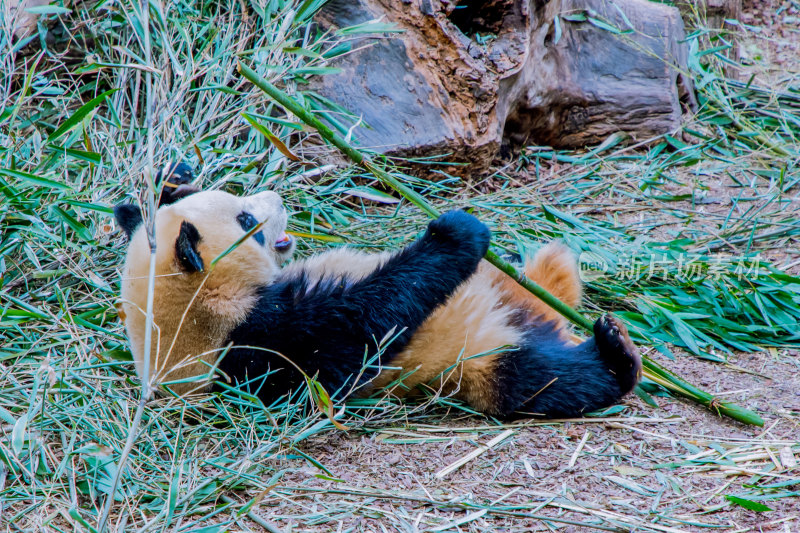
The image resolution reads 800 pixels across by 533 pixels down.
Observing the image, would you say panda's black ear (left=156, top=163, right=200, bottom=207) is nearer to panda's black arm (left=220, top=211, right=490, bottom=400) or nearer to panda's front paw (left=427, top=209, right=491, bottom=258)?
panda's black arm (left=220, top=211, right=490, bottom=400)

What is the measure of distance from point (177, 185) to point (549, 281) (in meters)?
1.91

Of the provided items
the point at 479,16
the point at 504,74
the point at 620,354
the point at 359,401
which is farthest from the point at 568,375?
the point at 479,16

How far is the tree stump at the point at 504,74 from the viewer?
4578mm

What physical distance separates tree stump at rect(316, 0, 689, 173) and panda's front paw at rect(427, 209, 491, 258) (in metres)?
1.52

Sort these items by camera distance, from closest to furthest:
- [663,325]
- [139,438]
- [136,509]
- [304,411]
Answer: [136,509]
[139,438]
[304,411]
[663,325]

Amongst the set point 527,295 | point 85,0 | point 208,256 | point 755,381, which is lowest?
point 755,381

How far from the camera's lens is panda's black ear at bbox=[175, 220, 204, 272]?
99.5 inches

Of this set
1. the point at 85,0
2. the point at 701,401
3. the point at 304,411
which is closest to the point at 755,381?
the point at 701,401

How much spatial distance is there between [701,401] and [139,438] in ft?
7.36

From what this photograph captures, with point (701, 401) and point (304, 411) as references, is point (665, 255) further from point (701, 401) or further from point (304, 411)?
point (304, 411)

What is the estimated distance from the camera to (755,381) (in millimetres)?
3129

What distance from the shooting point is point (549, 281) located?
3.30m

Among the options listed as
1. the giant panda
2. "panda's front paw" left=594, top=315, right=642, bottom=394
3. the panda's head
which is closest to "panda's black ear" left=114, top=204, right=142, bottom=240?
the giant panda

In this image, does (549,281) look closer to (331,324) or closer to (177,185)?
(331,324)
